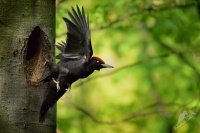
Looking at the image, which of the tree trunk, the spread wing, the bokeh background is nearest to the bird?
the spread wing

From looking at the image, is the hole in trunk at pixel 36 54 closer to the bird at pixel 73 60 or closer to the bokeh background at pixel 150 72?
the bird at pixel 73 60

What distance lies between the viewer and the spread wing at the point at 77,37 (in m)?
4.11

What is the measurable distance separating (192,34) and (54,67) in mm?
3238

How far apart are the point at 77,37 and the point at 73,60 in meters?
0.24

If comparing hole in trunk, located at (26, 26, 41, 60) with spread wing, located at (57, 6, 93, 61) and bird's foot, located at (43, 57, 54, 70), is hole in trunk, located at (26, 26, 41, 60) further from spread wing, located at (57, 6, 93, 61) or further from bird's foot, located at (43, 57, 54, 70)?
spread wing, located at (57, 6, 93, 61)

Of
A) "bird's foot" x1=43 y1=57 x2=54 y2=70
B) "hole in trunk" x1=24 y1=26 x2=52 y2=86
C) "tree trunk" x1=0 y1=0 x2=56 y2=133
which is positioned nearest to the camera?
"tree trunk" x1=0 y1=0 x2=56 y2=133

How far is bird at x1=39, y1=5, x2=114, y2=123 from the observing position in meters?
4.12

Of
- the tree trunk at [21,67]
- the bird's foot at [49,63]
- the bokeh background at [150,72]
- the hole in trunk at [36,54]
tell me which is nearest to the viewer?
the tree trunk at [21,67]

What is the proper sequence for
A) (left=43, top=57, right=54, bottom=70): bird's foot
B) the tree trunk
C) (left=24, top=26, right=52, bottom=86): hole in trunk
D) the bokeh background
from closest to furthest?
the tree trunk < (left=24, top=26, right=52, bottom=86): hole in trunk < (left=43, top=57, right=54, bottom=70): bird's foot < the bokeh background

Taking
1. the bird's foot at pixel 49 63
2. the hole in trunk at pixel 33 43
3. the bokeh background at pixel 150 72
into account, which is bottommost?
the bokeh background at pixel 150 72

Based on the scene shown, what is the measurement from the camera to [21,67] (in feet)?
13.2

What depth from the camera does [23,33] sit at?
3994 mm

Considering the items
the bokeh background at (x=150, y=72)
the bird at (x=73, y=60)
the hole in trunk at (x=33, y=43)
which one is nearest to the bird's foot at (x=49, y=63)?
the bird at (x=73, y=60)

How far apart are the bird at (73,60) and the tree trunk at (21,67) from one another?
13 cm
